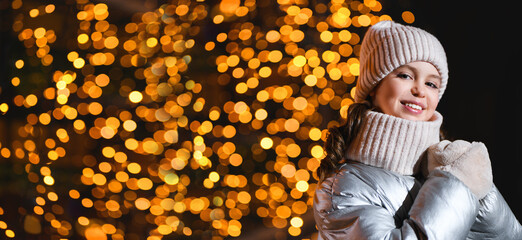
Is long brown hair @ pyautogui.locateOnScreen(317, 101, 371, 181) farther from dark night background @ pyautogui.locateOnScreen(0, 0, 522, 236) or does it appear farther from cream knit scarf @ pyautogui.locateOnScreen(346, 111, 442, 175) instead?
dark night background @ pyautogui.locateOnScreen(0, 0, 522, 236)

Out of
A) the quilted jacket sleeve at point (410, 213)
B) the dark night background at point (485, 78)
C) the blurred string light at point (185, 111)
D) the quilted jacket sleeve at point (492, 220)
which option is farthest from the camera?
the dark night background at point (485, 78)

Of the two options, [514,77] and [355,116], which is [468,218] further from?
[514,77]

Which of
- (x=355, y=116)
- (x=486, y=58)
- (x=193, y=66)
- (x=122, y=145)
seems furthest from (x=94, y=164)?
(x=486, y=58)

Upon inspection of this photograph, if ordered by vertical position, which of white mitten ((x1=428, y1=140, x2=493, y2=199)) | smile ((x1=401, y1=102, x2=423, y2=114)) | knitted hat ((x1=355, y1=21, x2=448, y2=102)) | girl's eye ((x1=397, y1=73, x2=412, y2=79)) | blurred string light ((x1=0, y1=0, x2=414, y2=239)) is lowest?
blurred string light ((x1=0, y1=0, x2=414, y2=239))

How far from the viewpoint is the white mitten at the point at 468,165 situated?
3.48ft

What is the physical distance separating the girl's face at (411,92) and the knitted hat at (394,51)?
0.02 metres

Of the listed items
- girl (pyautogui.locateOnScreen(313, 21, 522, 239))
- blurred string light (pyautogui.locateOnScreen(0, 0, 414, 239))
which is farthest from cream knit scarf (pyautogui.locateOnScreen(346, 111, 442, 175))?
blurred string light (pyautogui.locateOnScreen(0, 0, 414, 239))

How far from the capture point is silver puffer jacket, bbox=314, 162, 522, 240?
3.18 feet

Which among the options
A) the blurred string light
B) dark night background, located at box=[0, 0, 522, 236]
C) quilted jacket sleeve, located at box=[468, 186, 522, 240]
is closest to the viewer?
quilted jacket sleeve, located at box=[468, 186, 522, 240]

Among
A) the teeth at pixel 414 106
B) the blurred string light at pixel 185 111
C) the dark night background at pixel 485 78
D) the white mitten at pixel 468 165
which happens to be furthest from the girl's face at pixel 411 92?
the dark night background at pixel 485 78

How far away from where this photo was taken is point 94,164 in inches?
77.1

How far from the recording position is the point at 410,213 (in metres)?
1.01

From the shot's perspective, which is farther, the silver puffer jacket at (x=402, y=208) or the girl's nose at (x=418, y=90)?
the girl's nose at (x=418, y=90)

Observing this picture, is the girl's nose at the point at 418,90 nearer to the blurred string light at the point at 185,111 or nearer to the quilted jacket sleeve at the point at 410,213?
the quilted jacket sleeve at the point at 410,213
